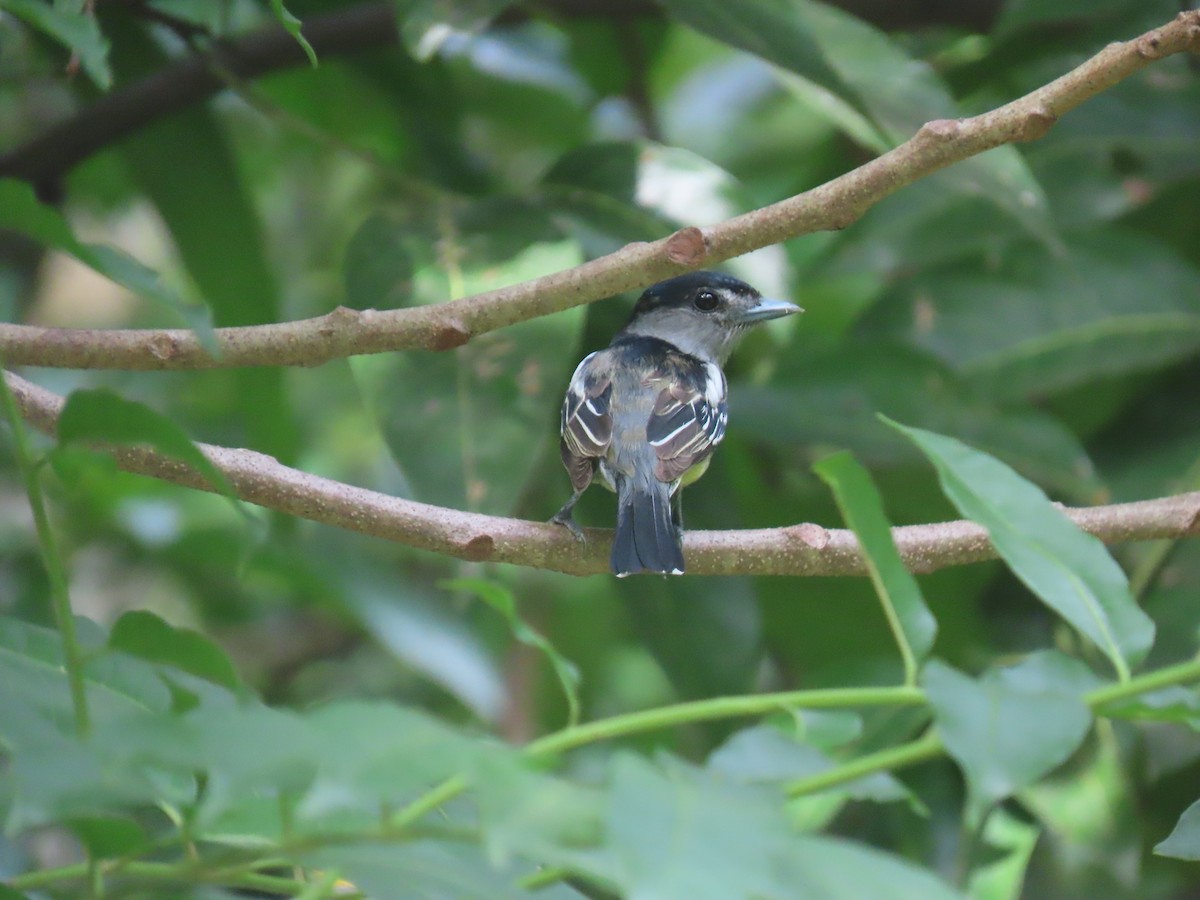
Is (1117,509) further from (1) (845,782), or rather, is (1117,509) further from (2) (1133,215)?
(2) (1133,215)

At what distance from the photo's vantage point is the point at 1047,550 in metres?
1.40

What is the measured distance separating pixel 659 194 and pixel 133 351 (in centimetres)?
167

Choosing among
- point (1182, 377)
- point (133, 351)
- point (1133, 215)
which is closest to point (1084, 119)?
point (1133, 215)

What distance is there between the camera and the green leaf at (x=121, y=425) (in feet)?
4.15

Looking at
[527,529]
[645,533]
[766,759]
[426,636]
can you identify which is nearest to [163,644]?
[766,759]

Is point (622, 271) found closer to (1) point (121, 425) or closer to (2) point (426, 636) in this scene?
(1) point (121, 425)

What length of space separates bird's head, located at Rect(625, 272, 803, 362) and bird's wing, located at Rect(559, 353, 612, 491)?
0.79 meters

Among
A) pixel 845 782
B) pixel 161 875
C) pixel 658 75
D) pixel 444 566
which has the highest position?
pixel 658 75

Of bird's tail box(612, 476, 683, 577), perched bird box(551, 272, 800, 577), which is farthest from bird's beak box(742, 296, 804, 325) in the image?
bird's tail box(612, 476, 683, 577)

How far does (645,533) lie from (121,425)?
5.47 ft

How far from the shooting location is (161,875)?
4.04 ft

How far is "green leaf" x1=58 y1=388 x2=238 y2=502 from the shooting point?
1266 mm

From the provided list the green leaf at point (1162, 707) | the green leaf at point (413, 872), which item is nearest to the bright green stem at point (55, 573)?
the green leaf at point (413, 872)

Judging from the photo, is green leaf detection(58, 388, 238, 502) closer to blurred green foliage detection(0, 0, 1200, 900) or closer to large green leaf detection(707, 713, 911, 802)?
blurred green foliage detection(0, 0, 1200, 900)
